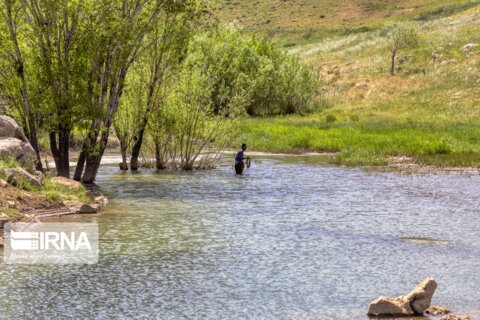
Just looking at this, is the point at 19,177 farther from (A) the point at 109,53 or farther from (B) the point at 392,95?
(B) the point at 392,95

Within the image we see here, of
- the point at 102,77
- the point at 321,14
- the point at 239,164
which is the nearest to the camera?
the point at 102,77

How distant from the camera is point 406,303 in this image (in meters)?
15.4

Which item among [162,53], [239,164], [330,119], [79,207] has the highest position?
[162,53]

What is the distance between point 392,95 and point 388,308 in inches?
3067

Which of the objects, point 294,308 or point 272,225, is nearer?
point 294,308

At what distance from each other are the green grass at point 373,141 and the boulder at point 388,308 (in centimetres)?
3047

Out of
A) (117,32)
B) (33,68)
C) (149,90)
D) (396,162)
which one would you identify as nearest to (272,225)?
(117,32)

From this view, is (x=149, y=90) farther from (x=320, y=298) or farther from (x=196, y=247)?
(x=320, y=298)

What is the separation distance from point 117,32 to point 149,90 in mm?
9787

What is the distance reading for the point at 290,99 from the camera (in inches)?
3314

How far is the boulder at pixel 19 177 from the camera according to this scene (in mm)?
26234

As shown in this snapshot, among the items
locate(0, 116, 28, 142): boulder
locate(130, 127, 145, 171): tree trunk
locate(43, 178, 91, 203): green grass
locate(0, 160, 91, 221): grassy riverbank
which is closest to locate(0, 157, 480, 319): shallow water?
locate(43, 178, 91, 203): green grass

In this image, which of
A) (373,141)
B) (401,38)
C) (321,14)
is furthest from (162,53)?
(321,14)

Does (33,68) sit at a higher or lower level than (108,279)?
higher
